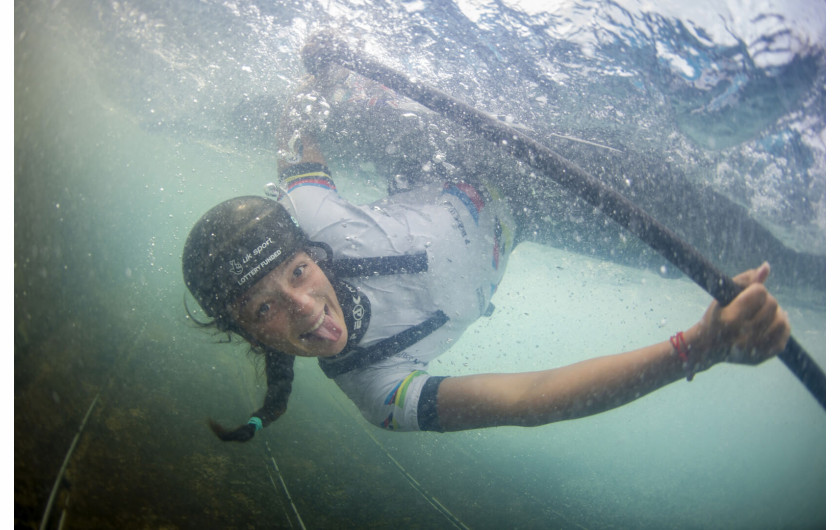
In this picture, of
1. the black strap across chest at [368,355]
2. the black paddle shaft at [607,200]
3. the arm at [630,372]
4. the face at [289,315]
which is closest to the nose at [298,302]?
the face at [289,315]

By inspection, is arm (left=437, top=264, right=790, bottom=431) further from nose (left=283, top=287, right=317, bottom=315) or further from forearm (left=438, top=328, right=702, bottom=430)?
nose (left=283, top=287, right=317, bottom=315)

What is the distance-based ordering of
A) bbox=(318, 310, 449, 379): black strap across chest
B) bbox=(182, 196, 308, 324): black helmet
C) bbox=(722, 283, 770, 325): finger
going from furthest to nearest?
1. bbox=(318, 310, 449, 379): black strap across chest
2. bbox=(182, 196, 308, 324): black helmet
3. bbox=(722, 283, 770, 325): finger

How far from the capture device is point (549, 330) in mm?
54219

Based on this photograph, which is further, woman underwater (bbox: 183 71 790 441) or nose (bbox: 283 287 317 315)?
nose (bbox: 283 287 317 315)

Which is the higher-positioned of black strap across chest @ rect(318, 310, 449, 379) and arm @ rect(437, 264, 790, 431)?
arm @ rect(437, 264, 790, 431)

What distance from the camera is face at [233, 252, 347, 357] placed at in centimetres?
264

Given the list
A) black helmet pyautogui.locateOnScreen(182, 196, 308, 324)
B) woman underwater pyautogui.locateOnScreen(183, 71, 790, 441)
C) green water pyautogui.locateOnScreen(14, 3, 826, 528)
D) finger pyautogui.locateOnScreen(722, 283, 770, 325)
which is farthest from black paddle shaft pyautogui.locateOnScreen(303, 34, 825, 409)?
green water pyautogui.locateOnScreen(14, 3, 826, 528)

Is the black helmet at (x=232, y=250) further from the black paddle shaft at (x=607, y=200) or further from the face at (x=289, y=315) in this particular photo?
the black paddle shaft at (x=607, y=200)

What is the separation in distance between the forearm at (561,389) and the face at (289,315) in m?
1.05

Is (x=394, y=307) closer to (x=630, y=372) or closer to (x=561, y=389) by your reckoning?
(x=561, y=389)

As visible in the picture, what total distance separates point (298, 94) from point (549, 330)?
55.1 metres

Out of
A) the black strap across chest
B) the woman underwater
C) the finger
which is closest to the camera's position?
the finger

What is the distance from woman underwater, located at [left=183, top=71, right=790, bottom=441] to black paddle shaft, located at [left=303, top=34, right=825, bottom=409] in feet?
0.56

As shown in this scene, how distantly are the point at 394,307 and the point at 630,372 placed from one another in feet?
6.91
